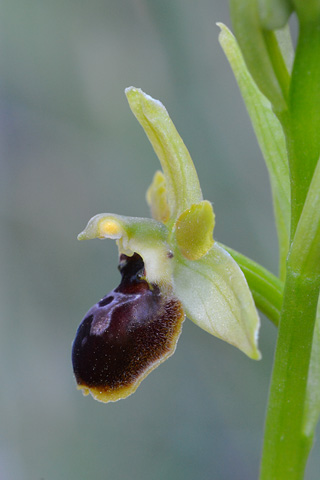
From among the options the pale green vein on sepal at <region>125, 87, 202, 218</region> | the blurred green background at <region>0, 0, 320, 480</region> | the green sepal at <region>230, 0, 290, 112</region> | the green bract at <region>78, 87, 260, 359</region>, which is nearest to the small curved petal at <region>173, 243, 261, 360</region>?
the green bract at <region>78, 87, 260, 359</region>

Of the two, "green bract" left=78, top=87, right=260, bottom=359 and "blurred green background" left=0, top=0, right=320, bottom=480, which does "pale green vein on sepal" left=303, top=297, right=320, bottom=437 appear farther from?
"blurred green background" left=0, top=0, right=320, bottom=480

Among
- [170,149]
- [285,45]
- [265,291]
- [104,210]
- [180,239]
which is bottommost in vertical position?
[104,210]

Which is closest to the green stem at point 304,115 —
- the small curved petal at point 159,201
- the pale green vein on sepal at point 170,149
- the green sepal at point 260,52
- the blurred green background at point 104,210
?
the green sepal at point 260,52

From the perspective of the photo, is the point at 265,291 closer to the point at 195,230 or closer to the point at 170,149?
the point at 195,230

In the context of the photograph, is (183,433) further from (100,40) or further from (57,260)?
(100,40)

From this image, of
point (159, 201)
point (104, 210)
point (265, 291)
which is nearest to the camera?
point (265, 291)

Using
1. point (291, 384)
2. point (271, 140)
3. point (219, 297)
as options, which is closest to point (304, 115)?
point (271, 140)

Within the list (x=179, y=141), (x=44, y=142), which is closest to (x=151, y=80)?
(x=44, y=142)

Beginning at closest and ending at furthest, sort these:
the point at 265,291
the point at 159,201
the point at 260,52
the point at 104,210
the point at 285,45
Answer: the point at 260,52, the point at 285,45, the point at 265,291, the point at 159,201, the point at 104,210
